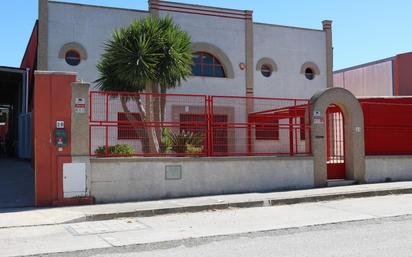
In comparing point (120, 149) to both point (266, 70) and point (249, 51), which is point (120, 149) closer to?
point (249, 51)

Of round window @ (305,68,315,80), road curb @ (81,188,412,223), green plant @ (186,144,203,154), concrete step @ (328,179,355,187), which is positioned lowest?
road curb @ (81,188,412,223)

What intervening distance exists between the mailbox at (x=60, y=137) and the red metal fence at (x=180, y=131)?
2.92 ft

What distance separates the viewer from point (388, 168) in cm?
1667

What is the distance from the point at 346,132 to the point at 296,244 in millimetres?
9347

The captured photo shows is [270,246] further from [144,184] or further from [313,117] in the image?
[313,117]

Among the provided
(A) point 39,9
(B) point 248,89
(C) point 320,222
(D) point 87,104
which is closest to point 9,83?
(A) point 39,9

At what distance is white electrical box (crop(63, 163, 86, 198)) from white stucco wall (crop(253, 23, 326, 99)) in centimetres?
1434

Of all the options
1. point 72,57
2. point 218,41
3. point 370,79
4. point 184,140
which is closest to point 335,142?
point 184,140

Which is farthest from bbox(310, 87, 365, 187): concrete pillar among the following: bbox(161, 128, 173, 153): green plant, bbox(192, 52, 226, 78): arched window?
bbox(192, 52, 226, 78): arched window

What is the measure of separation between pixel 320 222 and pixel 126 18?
15404 mm

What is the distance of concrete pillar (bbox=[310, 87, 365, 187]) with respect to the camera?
15156 millimetres

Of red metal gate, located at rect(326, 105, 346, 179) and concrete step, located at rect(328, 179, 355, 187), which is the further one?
red metal gate, located at rect(326, 105, 346, 179)

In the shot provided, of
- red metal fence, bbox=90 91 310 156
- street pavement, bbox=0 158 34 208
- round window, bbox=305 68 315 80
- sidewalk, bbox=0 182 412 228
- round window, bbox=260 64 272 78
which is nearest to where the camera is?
sidewalk, bbox=0 182 412 228

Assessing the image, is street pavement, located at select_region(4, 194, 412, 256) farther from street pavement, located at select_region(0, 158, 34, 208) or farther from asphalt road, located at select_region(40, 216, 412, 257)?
street pavement, located at select_region(0, 158, 34, 208)
